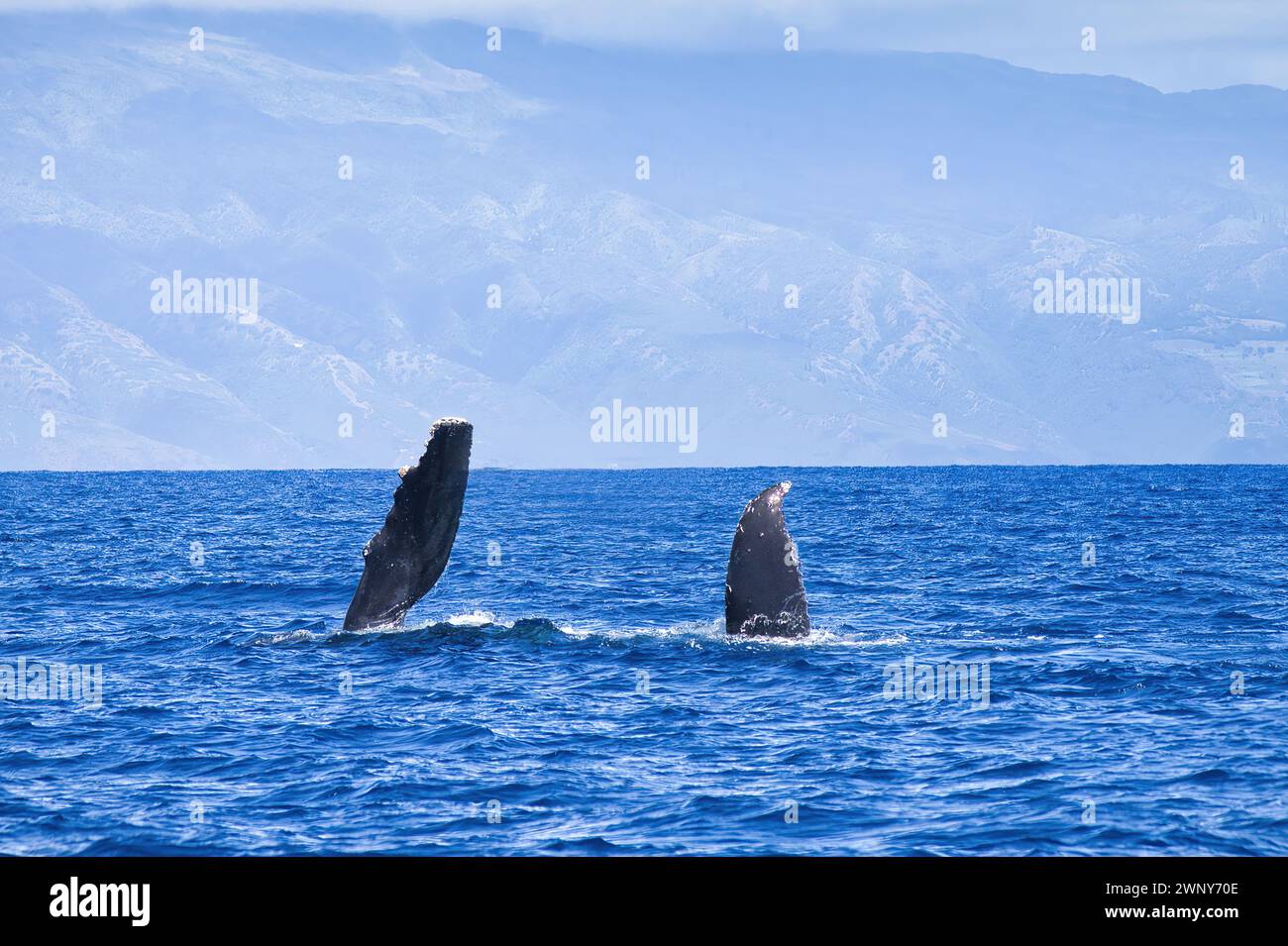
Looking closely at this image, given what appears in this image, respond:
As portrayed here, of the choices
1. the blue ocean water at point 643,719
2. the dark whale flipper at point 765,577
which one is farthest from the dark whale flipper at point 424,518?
the dark whale flipper at point 765,577

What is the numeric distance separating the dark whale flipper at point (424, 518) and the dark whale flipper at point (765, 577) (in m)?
3.90

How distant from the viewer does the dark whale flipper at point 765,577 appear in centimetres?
2052

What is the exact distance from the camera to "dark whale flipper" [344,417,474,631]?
20.0m

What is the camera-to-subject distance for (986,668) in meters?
22.5

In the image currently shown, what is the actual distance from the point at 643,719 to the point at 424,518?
434cm

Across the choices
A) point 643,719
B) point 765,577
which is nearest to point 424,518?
point 643,719

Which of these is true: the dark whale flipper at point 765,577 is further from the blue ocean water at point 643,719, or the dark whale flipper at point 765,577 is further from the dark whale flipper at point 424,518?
the dark whale flipper at point 424,518

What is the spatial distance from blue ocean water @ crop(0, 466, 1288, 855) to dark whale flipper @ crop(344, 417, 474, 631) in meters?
1.48

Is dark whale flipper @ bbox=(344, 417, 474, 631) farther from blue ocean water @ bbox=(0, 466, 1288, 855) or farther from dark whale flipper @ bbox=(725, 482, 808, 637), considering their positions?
dark whale flipper @ bbox=(725, 482, 808, 637)

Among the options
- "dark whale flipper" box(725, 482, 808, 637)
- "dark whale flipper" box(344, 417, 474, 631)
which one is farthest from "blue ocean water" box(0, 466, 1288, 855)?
"dark whale flipper" box(344, 417, 474, 631)
